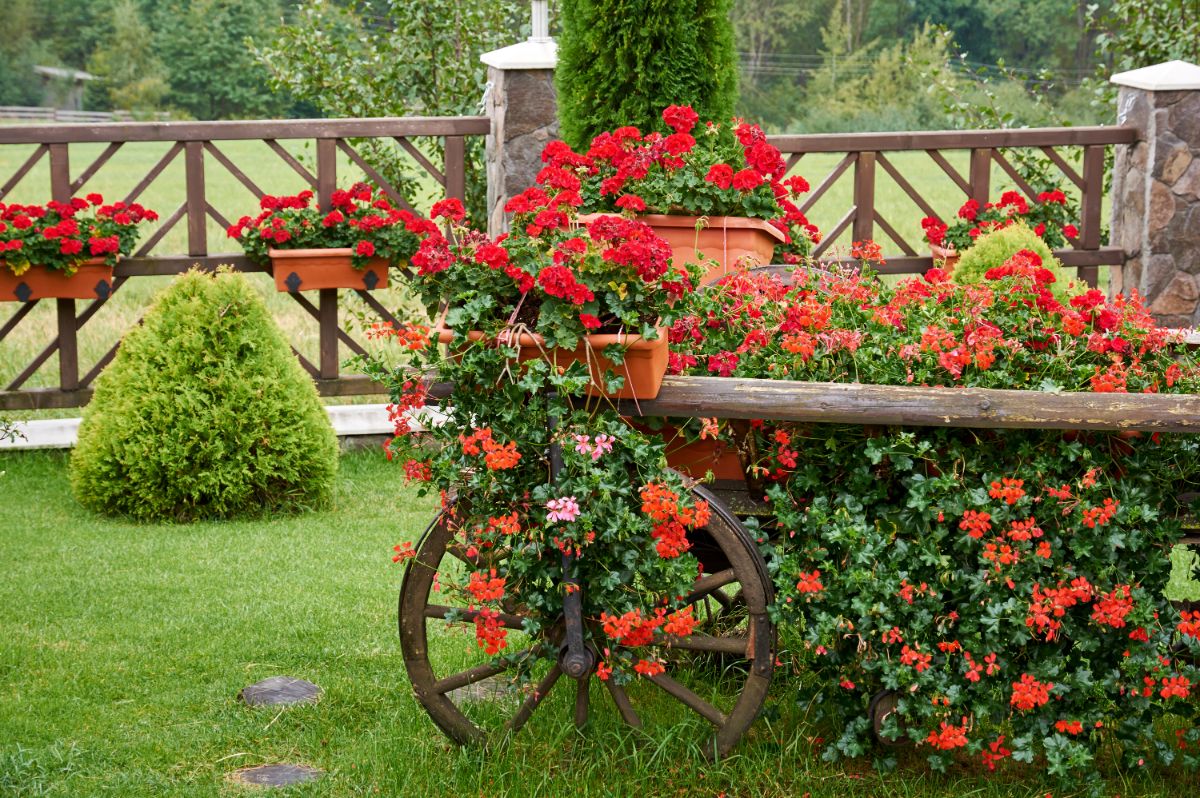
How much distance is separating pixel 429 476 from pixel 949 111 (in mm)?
6547

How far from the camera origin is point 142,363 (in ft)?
17.5

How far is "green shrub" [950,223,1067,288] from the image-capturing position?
5.82 meters

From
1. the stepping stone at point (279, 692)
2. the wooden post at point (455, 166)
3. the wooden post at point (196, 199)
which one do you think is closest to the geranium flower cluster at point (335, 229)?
the wooden post at point (196, 199)

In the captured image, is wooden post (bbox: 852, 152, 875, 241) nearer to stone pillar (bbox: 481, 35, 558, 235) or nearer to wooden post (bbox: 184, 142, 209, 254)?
stone pillar (bbox: 481, 35, 558, 235)

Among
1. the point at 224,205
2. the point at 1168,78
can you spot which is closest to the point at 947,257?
the point at 1168,78

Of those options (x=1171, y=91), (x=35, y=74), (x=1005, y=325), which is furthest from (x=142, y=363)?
(x=35, y=74)

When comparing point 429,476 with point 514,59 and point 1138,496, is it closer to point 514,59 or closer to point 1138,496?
point 1138,496

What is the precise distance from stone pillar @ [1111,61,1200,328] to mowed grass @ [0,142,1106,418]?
1666mm

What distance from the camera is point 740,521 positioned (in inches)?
119

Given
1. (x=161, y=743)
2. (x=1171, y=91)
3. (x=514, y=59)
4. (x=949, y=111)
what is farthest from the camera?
(x=949, y=111)

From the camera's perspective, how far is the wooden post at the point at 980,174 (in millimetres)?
6930

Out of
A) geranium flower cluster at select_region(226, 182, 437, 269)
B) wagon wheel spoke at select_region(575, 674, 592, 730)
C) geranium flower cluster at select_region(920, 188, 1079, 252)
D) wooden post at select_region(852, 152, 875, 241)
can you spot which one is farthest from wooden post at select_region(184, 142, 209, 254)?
wagon wheel spoke at select_region(575, 674, 592, 730)

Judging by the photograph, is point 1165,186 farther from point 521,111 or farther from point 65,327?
point 65,327

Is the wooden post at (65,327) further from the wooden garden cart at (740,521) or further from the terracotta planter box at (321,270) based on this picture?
the wooden garden cart at (740,521)
